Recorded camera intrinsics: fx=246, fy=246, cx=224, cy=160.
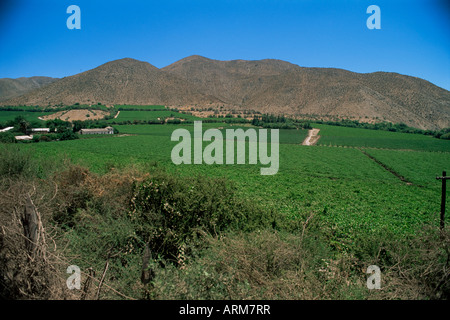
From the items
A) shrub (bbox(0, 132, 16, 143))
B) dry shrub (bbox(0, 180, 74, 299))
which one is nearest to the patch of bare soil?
shrub (bbox(0, 132, 16, 143))

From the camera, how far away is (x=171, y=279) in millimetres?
3688

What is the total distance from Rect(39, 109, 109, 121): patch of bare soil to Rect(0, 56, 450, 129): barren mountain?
1880 cm

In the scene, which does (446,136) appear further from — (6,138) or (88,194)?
(6,138)

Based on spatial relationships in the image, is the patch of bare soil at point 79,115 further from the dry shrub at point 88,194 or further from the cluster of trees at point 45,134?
the dry shrub at point 88,194

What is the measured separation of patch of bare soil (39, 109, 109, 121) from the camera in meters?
80.4

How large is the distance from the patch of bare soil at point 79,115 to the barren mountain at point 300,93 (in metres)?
18.8

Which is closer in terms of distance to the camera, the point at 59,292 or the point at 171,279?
the point at 59,292

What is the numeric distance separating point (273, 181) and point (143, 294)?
18.4m

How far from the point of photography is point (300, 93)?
123688 mm

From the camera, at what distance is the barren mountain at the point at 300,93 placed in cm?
10044

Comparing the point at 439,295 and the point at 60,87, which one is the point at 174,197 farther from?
the point at 60,87

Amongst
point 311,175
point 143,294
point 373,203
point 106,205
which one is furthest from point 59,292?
point 311,175

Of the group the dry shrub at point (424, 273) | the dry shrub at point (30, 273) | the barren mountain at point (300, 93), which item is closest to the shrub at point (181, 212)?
the dry shrub at point (30, 273)

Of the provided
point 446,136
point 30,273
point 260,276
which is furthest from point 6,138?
point 446,136
